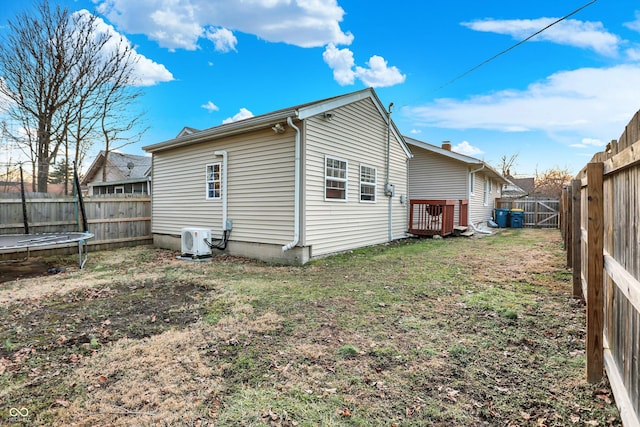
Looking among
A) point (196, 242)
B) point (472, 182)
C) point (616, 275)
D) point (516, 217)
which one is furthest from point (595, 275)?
point (516, 217)

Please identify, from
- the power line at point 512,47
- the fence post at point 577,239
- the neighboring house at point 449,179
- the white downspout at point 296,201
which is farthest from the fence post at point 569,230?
the neighboring house at point 449,179

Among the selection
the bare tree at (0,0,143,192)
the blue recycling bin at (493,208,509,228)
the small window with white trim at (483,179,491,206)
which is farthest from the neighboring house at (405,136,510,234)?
the bare tree at (0,0,143,192)

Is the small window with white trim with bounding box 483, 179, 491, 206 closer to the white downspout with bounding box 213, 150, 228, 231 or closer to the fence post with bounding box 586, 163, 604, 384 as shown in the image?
the white downspout with bounding box 213, 150, 228, 231

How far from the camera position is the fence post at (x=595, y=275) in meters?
2.29

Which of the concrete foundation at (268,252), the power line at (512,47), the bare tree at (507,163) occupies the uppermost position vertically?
the bare tree at (507,163)

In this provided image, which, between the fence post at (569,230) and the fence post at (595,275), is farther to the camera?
the fence post at (569,230)

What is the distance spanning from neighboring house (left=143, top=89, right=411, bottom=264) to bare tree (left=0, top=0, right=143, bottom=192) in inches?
277

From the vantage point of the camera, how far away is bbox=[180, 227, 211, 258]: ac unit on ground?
7867 millimetres

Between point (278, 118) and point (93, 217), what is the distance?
6.70 meters

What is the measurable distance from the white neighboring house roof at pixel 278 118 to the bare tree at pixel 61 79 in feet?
22.5

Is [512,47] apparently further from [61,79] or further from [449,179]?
[61,79]

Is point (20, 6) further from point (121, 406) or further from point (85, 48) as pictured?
point (121, 406)

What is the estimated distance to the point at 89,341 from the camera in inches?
130

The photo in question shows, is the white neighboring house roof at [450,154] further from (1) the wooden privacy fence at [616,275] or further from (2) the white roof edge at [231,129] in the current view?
(1) the wooden privacy fence at [616,275]
